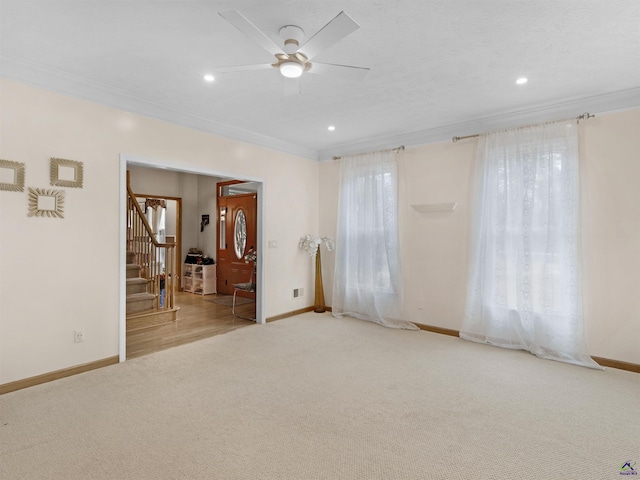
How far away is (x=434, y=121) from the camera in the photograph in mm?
4297

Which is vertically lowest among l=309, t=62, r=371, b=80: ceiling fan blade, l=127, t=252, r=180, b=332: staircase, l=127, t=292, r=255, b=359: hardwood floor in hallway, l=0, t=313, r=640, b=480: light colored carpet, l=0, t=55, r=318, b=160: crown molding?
l=0, t=313, r=640, b=480: light colored carpet

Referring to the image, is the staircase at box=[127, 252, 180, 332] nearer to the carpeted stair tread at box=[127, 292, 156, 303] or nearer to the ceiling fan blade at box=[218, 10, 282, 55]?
the carpeted stair tread at box=[127, 292, 156, 303]

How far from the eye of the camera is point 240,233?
23.2ft

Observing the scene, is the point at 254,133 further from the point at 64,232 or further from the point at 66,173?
the point at 64,232

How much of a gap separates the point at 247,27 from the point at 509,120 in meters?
3.33

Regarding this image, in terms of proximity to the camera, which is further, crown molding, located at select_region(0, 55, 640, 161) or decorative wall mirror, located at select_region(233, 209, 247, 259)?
decorative wall mirror, located at select_region(233, 209, 247, 259)

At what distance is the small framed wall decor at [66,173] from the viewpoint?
3.06 metres

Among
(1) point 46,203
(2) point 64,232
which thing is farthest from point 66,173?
(2) point 64,232

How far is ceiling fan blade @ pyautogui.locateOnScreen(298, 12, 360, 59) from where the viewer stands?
5.91 feet

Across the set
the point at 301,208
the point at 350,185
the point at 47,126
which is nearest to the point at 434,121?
the point at 350,185

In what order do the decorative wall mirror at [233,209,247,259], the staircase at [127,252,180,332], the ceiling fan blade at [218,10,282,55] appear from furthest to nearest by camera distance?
the decorative wall mirror at [233,209,247,259] → the staircase at [127,252,180,332] → the ceiling fan blade at [218,10,282,55]

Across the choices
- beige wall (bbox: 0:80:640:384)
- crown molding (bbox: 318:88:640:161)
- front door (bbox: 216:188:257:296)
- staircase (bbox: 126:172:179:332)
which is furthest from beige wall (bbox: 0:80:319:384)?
front door (bbox: 216:188:257:296)

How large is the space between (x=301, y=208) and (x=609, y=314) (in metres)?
4.06

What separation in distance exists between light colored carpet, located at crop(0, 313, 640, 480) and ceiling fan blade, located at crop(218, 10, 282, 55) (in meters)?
2.46
